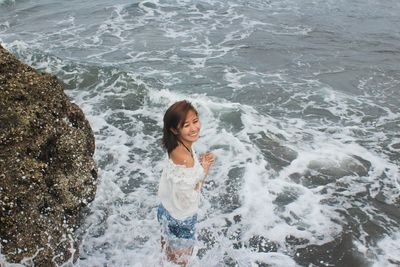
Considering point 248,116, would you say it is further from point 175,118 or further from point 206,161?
point 175,118

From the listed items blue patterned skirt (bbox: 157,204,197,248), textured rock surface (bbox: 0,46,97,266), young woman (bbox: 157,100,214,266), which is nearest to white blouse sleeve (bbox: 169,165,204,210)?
young woman (bbox: 157,100,214,266)

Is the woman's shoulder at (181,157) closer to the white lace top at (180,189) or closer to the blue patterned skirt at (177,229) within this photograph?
the white lace top at (180,189)

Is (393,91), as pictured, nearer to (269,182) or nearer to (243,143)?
(243,143)

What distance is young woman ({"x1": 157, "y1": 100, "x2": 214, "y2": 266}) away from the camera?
344 centimetres

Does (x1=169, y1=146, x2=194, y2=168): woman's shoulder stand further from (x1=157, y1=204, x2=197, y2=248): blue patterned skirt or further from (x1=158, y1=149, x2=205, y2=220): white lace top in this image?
(x1=157, y1=204, x2=197, y2=248): blue patterned skirt

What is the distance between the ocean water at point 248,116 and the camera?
4.90 m

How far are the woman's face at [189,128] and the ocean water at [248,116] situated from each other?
5.25ft

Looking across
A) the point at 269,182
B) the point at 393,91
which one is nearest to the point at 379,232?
the point at 269,182

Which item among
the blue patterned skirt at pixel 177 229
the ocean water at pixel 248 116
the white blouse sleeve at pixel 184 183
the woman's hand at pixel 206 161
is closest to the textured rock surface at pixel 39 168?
the ocean water at pixel 248 116

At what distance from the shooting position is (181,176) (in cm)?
356

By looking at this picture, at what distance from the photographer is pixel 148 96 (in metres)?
8.55

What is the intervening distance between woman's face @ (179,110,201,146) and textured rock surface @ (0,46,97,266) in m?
1.29

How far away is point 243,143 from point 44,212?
12.7 ft

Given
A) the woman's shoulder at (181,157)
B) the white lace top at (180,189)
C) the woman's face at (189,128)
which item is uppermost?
the woman's face at (189,128)
